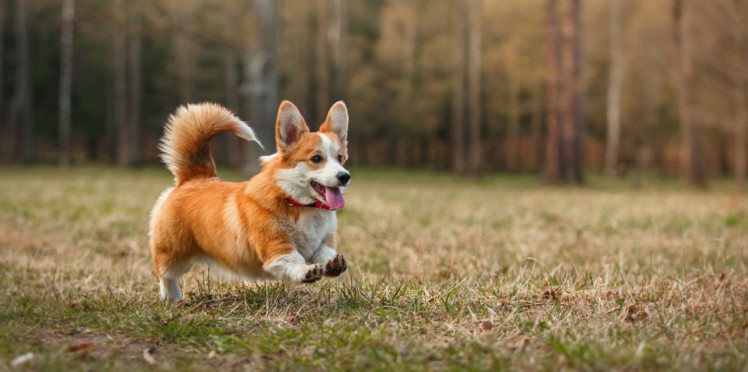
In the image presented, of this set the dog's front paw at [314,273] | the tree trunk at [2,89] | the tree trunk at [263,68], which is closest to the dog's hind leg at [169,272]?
the dog's front paw at [314,273]

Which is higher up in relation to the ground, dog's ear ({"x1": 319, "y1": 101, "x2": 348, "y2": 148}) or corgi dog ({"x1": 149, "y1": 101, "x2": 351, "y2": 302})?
dog's ear ({"x1": 319, "y1": 101, "x2": 348, "y2": 148})

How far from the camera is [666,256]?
6426 millimetres

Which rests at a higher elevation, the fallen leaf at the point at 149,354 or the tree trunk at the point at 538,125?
the tree trunk at the point at 538,125

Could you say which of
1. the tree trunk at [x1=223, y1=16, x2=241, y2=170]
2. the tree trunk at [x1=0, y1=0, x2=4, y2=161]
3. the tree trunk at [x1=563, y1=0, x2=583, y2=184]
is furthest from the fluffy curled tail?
the tree trunk at [x1=0, y1=0, x2=4, y2=161]

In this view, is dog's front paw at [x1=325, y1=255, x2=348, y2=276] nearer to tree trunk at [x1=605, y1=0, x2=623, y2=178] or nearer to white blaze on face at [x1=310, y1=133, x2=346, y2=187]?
white blaze on face at [x1=310, y1=133, x2=346, y2=187]

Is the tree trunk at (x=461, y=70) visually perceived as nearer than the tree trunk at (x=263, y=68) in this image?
No


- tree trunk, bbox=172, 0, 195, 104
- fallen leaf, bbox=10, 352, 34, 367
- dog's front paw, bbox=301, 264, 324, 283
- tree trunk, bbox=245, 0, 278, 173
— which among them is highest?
tree trunk, bbox=172, 0, 195, 104

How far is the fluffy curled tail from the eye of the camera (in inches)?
170

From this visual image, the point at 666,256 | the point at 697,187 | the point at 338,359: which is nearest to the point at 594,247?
the point at 666,256

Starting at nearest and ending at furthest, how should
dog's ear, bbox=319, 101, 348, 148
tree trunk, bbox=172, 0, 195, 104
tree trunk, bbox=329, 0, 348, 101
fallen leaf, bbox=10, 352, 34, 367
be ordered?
fallen leaf, bbox=10, 352, 34, 367 < dog's ear, bbox=319, 101, 348, 148 < tree trunk, bbox=329, 0, 348, 101 < tree trunk, bbox=172, 0, 195, 104

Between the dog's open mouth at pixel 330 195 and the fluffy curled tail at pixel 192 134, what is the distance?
783 millimetres

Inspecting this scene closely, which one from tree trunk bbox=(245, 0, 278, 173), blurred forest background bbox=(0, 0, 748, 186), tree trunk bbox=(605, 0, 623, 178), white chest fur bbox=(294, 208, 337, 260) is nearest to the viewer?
white chest fur bbox=(294, 208, 337, 260)

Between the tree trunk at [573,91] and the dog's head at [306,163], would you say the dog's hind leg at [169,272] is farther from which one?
the tree trunk at [573,91]

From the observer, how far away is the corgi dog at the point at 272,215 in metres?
3.62
